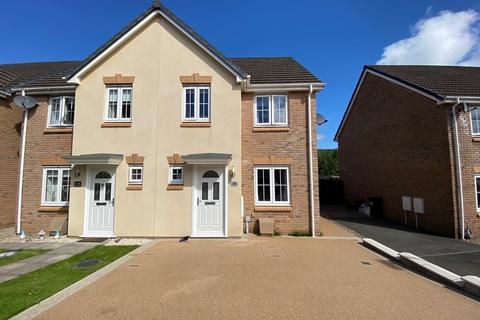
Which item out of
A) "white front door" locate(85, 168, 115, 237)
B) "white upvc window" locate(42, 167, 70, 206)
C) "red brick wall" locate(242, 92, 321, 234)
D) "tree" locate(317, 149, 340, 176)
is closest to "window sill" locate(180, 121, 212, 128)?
"red brick wall" locate(242, 92, 321, 234)

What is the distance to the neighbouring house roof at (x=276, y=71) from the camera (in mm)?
11765

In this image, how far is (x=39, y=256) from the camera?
8.09 meters

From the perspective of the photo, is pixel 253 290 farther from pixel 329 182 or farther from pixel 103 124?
pixel 329 182

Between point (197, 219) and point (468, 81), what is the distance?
561 inches

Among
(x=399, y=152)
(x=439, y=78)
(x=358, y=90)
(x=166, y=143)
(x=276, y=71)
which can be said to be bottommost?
(x=166, y=143)

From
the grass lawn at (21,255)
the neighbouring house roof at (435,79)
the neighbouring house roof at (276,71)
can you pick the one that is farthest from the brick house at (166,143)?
the neighbouring house roof at (435,79)

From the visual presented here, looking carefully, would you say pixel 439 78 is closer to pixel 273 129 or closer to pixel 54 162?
pixel 273 129

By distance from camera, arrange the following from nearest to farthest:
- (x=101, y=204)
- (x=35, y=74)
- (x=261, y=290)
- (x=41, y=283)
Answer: (x=261, y=290) → (x=41, y=283) → (x=101, y=204) → (x=35, y=74)

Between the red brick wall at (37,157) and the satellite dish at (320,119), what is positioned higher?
the satellite dish at (320,119)

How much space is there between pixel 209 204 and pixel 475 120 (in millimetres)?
11830

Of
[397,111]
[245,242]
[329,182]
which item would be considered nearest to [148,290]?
[245,242]

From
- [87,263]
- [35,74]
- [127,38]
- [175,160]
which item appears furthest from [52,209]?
[35,74]

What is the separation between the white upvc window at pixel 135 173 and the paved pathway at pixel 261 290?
11.1 feet

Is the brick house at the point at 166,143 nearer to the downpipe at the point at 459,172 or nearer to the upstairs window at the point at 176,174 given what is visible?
the upstairs window at the point at 176,174
